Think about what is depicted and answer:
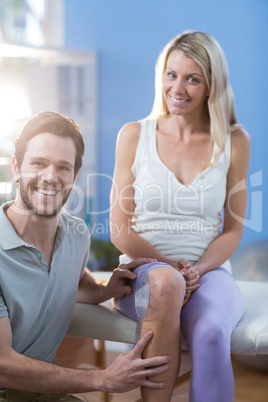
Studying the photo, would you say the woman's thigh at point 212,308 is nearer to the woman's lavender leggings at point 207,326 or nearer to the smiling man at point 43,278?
the woman's lavender leggings at point 207,326

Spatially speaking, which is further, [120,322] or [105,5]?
[105,5]

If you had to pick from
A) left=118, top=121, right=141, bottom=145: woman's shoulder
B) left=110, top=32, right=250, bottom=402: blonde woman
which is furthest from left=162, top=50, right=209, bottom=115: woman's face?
left=118, top=121, right=141, bottom=145: woman's shoulder

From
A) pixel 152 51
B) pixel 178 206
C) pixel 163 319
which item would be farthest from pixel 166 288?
pixel 152 51

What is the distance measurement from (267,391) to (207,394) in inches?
33.3

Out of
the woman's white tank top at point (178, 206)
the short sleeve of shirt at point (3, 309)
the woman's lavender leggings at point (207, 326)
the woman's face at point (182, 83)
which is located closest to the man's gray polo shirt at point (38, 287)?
the short sleeve of shirt at point (3, 309)

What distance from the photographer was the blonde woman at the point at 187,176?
4.28 feet

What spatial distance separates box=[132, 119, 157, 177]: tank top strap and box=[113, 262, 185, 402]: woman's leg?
418mm

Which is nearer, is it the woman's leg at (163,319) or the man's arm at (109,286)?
the woman's leg at (163,319)

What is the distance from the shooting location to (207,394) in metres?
0.97

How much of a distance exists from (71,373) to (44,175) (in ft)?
Result: 1.22

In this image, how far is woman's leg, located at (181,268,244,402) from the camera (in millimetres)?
970

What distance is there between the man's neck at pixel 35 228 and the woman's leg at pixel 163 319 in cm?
22

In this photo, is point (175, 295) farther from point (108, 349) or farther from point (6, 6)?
point (6, 6)

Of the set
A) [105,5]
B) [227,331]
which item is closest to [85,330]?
[227,331]
